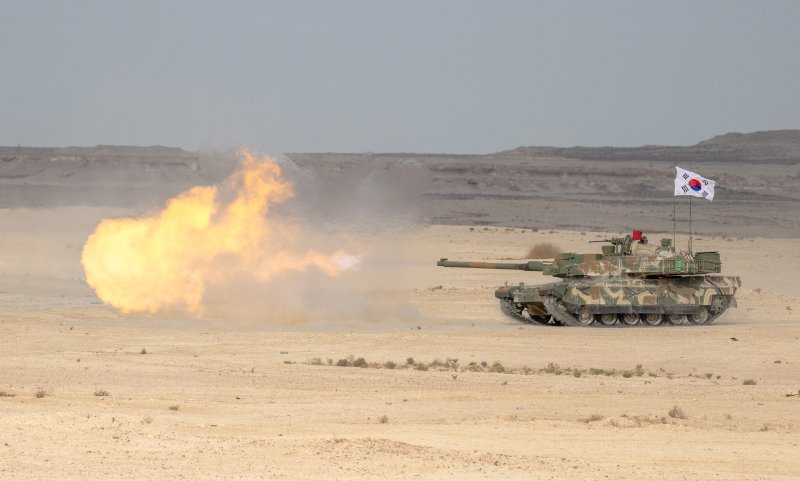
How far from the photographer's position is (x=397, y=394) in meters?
24.8

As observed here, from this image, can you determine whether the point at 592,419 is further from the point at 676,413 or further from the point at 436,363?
the point at 436,363

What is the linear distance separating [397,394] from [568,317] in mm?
14910

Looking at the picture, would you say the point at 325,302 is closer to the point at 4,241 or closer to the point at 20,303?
the point at 20,303

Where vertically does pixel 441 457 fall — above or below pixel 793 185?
below

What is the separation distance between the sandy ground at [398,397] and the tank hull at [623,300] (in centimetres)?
107

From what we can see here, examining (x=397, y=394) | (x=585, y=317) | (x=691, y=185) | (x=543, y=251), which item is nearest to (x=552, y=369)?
(x=397, y=394)

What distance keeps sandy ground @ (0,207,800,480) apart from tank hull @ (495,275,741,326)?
107 centimetres

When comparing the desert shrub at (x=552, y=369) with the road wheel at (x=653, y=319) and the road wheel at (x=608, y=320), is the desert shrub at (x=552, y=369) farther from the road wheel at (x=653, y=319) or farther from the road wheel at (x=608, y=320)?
the road wheel at (x=653, y=319)

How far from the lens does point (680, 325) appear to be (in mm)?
39562

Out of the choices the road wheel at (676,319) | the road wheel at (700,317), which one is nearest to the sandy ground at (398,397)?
the road wheel at (676,319)

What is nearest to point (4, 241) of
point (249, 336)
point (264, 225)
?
point (264, 225)

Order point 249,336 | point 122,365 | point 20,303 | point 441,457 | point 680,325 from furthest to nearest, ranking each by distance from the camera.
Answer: point 20,303 → point 680,325 → point 249,336 → point 122,365 → point 441,457

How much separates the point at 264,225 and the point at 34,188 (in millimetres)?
81522

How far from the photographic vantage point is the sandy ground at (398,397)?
688 inches
